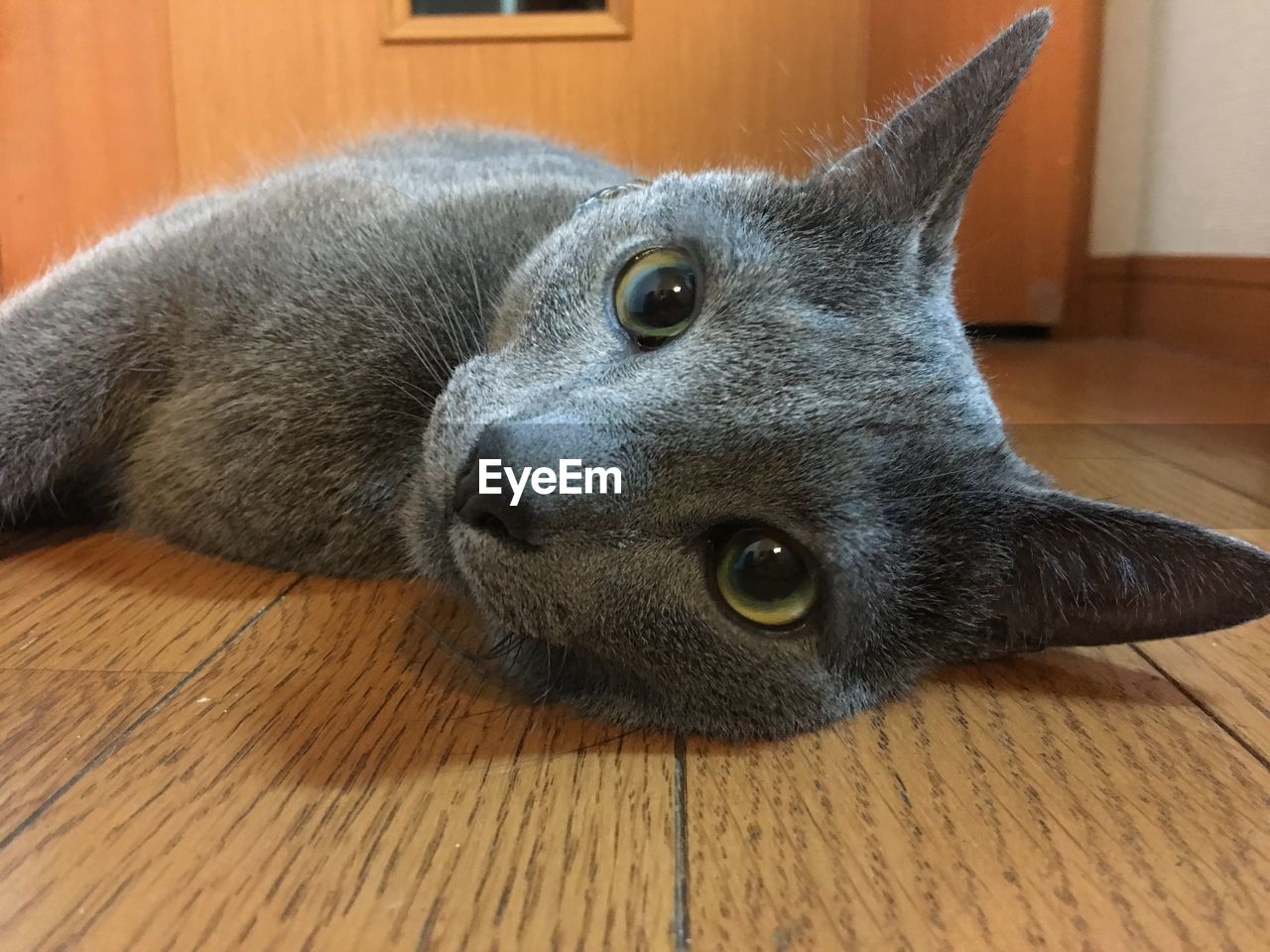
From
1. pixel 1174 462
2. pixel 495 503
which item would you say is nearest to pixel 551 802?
pixel 495 503

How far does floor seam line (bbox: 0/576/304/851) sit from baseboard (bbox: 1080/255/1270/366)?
2230 mm

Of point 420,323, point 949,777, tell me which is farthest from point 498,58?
point 949,777

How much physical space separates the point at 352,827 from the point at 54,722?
264mm

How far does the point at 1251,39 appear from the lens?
81.2 inches

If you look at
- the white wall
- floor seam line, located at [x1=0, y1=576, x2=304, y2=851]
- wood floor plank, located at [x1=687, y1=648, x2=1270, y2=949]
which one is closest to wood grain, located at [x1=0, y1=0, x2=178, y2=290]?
floor seam line, located at [x1=0, y1=576, x2=304, y2=851]

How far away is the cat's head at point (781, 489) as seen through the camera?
67 cm

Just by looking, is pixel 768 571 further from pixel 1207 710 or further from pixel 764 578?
pixel 1207 710

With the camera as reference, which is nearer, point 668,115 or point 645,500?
point 645,500

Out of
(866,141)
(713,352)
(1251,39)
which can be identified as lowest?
(713,352)

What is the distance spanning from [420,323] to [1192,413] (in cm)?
155

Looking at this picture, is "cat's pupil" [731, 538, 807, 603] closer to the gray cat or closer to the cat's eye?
the gray cat

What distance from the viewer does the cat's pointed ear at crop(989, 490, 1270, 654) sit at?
0.70 m

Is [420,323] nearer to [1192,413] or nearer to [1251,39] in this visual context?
[1192,413]

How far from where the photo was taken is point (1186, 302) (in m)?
2.54
